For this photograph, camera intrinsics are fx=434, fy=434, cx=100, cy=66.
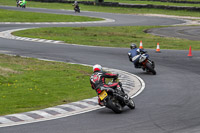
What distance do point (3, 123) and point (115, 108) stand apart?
3.33 m

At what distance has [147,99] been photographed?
15.3 metres

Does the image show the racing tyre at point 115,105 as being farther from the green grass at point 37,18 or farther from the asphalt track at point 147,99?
the green grass at point 37,18

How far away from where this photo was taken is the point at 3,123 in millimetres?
12125

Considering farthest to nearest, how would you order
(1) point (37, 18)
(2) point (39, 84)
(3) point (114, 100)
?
(1) point (37, 18) < (2) point (39, 84) < (3) point (114, 100)

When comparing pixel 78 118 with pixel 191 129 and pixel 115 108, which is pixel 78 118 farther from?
pixel 191 129

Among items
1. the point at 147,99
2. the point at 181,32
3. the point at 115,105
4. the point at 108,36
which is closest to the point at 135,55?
the point at 147,99

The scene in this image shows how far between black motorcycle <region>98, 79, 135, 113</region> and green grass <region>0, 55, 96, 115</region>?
2207mm

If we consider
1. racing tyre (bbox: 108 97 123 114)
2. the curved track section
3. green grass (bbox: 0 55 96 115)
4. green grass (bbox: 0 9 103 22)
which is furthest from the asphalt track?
green grass (bbox: 0 9 103 22)

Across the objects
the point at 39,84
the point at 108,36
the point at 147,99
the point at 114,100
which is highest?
the point at 114,100

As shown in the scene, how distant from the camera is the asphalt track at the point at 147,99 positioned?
11406 millimetres

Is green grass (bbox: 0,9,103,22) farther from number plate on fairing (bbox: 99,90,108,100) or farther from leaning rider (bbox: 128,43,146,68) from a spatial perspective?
number plate on fairing (bbox: 99,90,108,100)

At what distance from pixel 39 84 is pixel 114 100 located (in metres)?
5.22

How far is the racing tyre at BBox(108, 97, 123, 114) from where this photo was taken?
13.1 m

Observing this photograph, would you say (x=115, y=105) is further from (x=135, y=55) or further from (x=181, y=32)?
(x=181, y=32)
